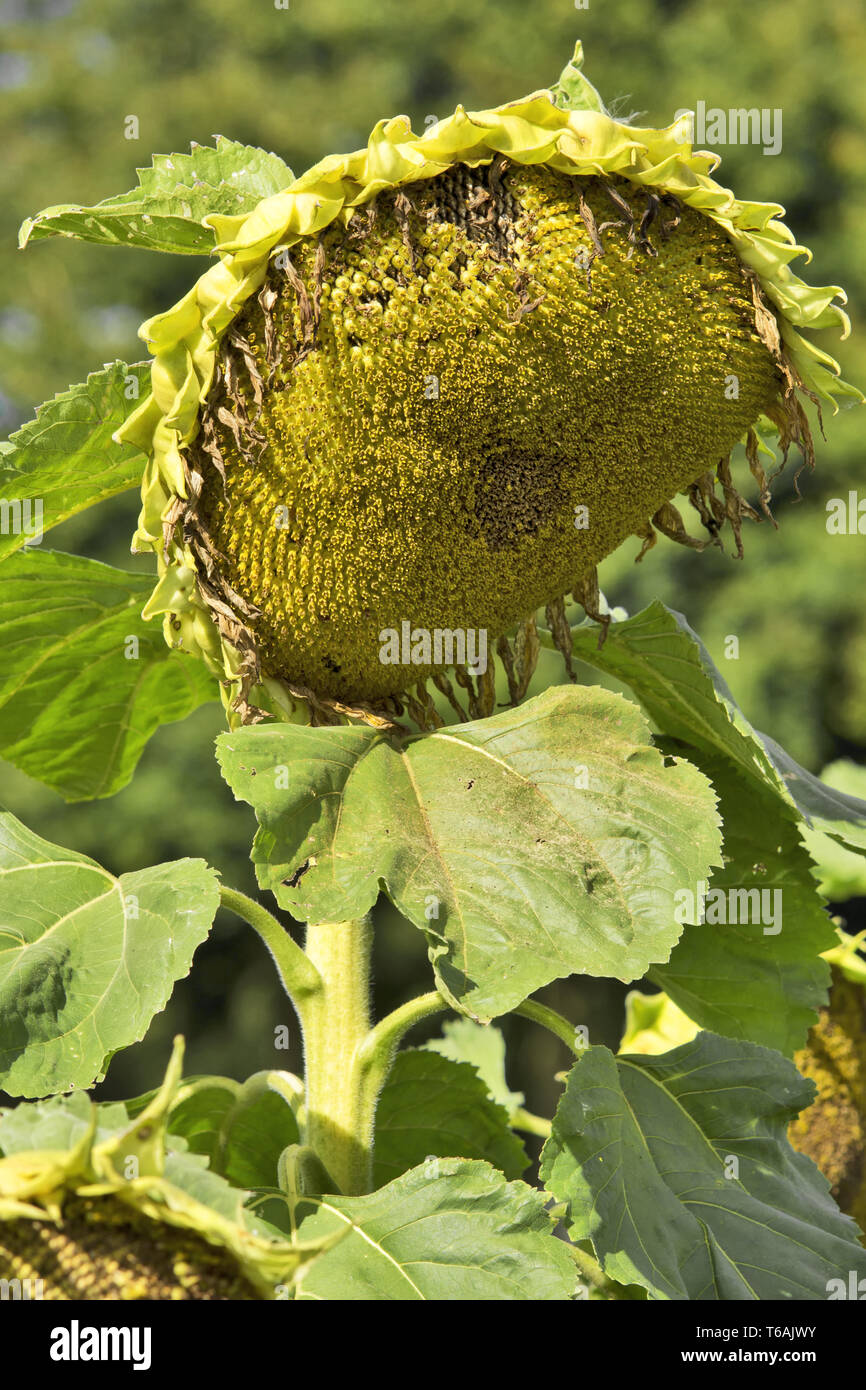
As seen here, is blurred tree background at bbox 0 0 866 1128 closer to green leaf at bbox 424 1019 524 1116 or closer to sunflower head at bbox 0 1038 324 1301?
green leaf at bbox 424 1019 524 1116

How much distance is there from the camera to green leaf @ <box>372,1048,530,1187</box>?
5.26 feet

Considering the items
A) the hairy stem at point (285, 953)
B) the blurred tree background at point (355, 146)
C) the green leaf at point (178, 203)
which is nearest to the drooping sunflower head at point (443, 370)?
the green leaf at point (178, 203)

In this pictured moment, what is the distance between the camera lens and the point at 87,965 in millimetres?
1188

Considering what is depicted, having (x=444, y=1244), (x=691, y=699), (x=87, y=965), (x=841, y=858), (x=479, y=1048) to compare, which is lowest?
(x=444, y=1244)

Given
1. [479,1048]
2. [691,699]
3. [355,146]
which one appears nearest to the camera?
[691,699]

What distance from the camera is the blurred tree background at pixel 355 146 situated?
8.63 meters

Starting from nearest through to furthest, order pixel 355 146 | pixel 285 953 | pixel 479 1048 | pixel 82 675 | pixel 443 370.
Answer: pixel 443 370 → pixel 285 953 → pixel 82 675 → pixel 479 1048 → pixel 355 146

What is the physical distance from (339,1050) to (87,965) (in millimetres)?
290

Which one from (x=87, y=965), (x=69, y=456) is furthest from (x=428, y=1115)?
(x=69, y=456)

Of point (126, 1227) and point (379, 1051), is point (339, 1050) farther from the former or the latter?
point (126, 1227)

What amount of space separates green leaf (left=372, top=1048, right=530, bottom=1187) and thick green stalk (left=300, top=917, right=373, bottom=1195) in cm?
27

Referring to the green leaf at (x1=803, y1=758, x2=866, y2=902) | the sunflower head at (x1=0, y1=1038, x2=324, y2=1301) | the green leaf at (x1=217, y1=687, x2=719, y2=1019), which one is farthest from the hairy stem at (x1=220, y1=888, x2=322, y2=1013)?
the green leaf at (x1=803, y1=758, x2=866, y2=902)

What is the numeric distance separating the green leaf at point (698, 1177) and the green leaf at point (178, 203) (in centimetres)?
84

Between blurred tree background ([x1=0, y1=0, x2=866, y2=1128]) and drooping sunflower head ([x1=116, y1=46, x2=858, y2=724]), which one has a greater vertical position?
blurred tree background ([x1=0, y1=0, x2=866, y2=1128])
